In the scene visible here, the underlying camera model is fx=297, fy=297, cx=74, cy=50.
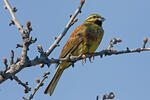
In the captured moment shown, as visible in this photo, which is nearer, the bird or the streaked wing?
the bird

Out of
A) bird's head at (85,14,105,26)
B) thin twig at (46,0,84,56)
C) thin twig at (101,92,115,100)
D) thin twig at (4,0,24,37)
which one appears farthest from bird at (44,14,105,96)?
thin twig at (101,92,115,100)

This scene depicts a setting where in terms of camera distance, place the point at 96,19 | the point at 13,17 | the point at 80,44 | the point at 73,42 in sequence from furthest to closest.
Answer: the point at 96,19 < the point at 73,42 < the point at 80,44 < the point at 13,17

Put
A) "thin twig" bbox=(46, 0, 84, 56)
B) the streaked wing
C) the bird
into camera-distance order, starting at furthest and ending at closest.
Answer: the streaked wing < the bird < "thin twig" bbox=(46, 0, 84, 56)

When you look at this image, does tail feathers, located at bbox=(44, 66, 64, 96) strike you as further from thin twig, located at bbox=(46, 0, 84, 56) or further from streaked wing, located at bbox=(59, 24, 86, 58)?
thin twig, located at bbox=(46, 0, 84, 56)

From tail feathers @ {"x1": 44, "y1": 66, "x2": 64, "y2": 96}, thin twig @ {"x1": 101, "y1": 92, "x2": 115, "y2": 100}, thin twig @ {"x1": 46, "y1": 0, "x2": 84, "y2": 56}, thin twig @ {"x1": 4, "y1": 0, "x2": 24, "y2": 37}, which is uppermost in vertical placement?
thin twig @ {"x1": 4, "y1": 0, "x2": 24, "y2": 37}

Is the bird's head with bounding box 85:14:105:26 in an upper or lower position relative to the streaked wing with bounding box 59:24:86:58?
upper

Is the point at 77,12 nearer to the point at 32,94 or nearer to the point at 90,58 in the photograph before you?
the point at 32,94

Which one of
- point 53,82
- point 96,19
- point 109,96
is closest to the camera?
point 109,96

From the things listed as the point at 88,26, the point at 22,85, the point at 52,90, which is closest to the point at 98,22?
the point at 88,26

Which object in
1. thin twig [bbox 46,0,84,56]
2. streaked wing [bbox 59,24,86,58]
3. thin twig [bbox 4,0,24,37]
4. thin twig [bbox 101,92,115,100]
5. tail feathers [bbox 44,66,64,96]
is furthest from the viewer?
streaked wing [bbox 59,24,86,58]

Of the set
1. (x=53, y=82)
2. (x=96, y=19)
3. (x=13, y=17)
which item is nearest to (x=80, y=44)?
(x=53, y=82)

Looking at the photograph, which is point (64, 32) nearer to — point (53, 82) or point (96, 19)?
point (53, 82)

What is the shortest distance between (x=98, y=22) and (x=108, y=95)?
4.39 metres

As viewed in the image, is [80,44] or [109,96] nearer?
[109,96]
